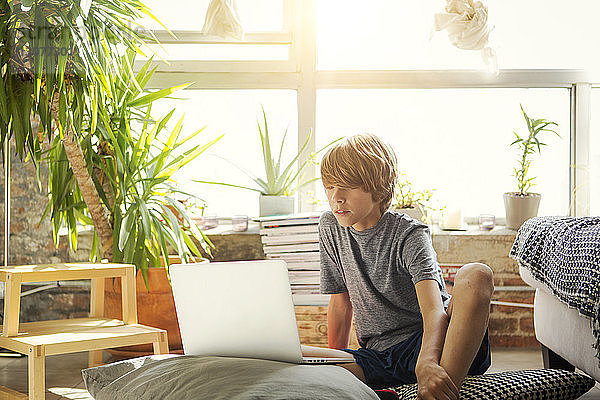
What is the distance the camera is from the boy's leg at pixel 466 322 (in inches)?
57.3

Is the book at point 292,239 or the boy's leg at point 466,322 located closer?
the boy's leg at point 466,322

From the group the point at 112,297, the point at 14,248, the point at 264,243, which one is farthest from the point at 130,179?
the point at 14,248

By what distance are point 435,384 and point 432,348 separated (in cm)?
10

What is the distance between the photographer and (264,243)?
2.90m

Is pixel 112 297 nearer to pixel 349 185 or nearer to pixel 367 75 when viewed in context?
pixel 349 185

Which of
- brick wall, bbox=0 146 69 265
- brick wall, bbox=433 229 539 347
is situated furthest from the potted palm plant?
brick wall, bbox=433 229 539 347

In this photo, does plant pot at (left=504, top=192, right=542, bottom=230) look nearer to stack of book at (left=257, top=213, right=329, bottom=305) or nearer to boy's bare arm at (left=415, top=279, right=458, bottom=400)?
stack of book at (left=257, top=213, right=329, bottom=305)

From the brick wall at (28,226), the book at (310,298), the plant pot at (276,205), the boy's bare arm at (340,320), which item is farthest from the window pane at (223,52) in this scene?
the boy's bare arm at (340,320)

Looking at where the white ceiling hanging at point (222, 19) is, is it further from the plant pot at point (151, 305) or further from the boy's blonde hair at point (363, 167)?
the boy's blonde hair at point (363, 167)

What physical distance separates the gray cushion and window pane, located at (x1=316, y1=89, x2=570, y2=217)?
204 centimetres

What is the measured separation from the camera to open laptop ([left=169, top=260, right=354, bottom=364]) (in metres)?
1.45

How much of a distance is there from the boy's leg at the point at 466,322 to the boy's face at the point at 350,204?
0.35 meters

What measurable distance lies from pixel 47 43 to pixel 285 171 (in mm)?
1222

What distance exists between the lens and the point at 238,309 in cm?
146
